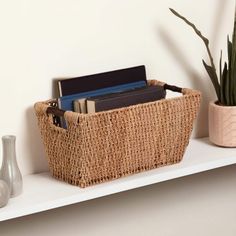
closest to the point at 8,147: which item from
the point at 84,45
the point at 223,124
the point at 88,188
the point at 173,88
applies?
the point at 88,188

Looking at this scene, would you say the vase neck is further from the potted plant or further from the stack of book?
the potted plant

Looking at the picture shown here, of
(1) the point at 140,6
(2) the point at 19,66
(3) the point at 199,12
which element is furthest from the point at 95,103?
(3) the point at 199,12

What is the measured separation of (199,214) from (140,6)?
0.56 m

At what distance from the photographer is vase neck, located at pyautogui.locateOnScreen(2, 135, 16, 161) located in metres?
1.05

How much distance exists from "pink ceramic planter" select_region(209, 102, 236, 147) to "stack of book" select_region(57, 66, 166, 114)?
166 mm

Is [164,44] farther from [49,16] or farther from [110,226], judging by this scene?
[110,226]

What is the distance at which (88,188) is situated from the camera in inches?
43.1

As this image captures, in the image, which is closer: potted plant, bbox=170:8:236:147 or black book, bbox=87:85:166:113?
black book, bbox=87:85:166:113

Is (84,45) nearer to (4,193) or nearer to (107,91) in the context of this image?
(107,91)

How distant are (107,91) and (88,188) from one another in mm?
221

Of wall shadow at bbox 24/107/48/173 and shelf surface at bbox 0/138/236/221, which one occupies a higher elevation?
wall shadow at bbox 24/107/48/173

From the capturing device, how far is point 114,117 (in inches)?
42.3

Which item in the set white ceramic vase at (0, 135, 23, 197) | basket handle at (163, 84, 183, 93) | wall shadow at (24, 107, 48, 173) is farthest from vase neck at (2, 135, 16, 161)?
basket handle at (163, 84, 183, 93)

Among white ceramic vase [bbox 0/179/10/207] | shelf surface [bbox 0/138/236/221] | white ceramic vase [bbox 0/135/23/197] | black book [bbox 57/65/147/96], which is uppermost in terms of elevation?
black book [bbox 57/65/147/96]
